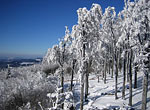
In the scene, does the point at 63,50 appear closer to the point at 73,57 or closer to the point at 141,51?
the point at 73,57

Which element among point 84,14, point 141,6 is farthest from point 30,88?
point 141,6

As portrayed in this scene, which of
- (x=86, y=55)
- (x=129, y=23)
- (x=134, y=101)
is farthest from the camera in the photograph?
(x=134, y=101)

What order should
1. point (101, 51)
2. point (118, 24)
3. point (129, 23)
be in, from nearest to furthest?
point (129, 23) → point (118, 24) → point (101, 51)

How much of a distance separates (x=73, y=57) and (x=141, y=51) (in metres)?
10.4

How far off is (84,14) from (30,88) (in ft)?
42.0

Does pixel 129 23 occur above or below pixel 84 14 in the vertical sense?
below

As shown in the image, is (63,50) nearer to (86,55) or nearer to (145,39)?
(86,55)

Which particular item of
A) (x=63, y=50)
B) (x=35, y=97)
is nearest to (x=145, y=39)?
(x=63, y=50)

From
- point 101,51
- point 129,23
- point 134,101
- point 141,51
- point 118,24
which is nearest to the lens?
point 141,51

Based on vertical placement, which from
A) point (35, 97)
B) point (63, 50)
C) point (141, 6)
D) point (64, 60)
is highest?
point (141, 6)

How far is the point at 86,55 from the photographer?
Result: 11633 millimetres

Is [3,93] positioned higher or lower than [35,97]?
higher

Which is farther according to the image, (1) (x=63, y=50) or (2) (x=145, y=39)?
(1) (x=63, y=50)

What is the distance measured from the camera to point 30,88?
54.3ft
